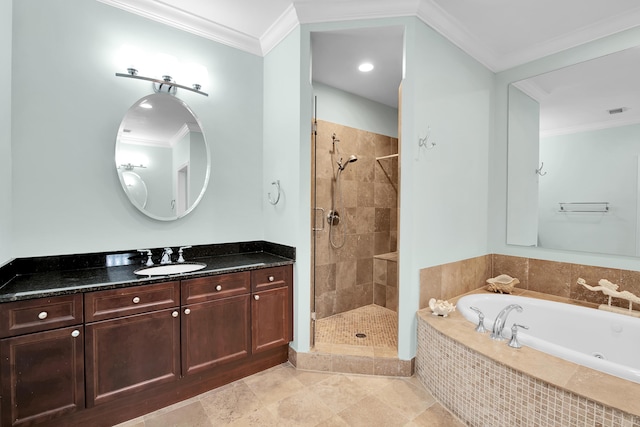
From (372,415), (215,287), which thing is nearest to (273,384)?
(372,415)

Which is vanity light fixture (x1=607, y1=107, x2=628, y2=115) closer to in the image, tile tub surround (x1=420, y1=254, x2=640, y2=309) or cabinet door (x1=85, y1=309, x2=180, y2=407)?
tile tub surround (x1=420, y1=254, x2=640, y2=309)

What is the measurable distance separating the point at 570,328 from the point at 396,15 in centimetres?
269

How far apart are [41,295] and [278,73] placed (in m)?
2.19

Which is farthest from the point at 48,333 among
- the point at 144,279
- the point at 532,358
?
the point at 532,358

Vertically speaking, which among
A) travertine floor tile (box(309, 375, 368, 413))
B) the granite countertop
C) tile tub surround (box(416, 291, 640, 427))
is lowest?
travertine floor tile (box(309, 375, 368, 413))

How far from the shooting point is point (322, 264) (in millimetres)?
3154

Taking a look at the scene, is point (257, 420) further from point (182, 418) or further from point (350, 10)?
point (350, 10)

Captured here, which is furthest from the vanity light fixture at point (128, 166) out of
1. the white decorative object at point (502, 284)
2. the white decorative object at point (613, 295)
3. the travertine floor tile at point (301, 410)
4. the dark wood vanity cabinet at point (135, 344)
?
the white decorative object at point (613, 295)

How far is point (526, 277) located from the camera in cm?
274

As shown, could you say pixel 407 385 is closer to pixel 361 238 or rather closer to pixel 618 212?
pixel 361 238

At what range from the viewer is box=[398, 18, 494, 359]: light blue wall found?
7.14 feet

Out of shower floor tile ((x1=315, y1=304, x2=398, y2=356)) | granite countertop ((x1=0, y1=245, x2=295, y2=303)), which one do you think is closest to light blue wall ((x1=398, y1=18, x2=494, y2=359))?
shower floor tile ((x1=315, y1=304, x2=398, y2=356))

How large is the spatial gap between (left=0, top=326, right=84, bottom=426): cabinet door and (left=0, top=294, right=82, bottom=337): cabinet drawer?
0.12 ft

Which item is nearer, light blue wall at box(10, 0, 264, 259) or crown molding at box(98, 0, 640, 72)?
light blue wall at box(10, 0, 264, 259)
